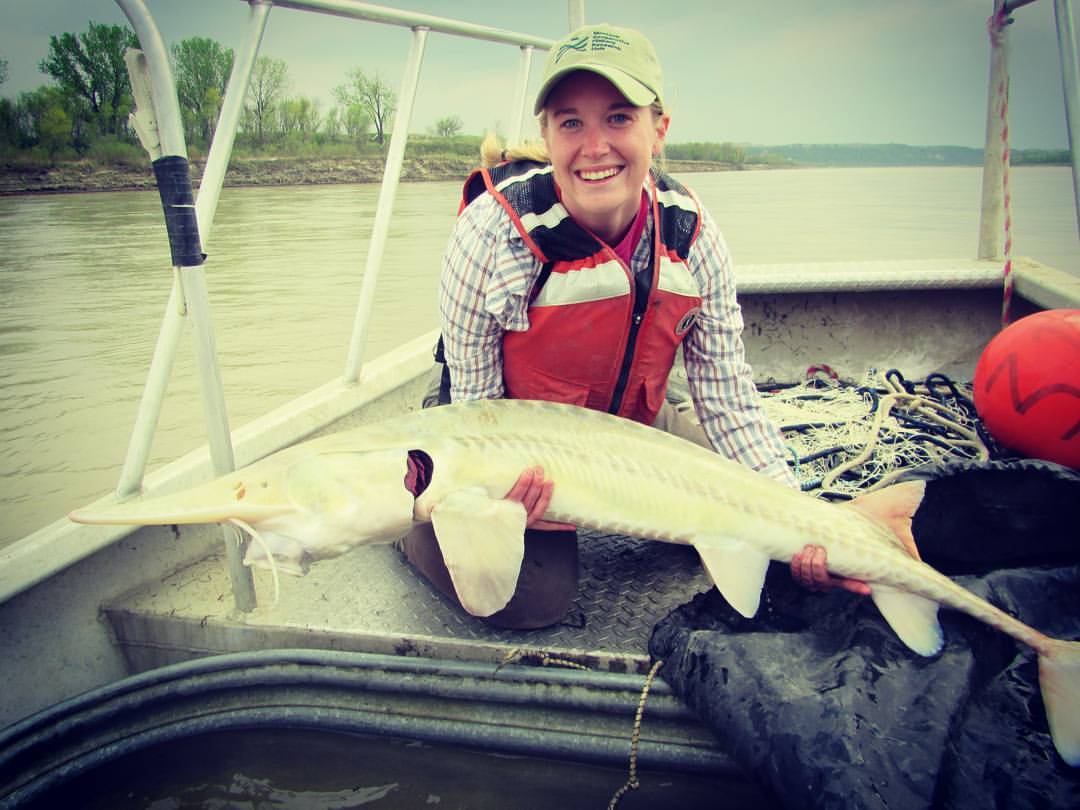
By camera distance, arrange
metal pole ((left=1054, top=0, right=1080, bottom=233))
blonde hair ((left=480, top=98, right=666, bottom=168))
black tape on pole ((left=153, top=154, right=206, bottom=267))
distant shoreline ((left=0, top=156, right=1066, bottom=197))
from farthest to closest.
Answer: distant shoreline ((left=0, top=156, right=1066, bottom=197)), metal pole ((left=1054, top=0, right=1080, bottom=233)), blonde hair ((left=480, top=98, right=666, bottom=168)), black tape on pole ((left=153, top=154, right=206, bottom=267))

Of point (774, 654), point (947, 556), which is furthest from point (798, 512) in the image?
point (947, 556)

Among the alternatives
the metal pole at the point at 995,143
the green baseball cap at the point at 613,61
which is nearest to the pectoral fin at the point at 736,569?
the green baseball cap at the point at 613,61

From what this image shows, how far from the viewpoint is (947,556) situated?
6.31ft

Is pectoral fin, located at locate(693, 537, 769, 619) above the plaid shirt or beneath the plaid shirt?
beneath

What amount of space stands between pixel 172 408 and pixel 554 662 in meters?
4.41

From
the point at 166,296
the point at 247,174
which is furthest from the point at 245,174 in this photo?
the point at 166,296

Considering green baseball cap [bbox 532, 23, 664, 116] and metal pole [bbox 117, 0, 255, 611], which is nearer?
metal pole [bbox 117, 0, 255, 611]

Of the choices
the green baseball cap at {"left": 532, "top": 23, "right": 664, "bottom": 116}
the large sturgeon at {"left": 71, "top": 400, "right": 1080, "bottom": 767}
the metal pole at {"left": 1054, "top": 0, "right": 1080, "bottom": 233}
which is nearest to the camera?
the large sturgeon at {"left": 71, "top": 400, "right": 1080, "bottom": 767}

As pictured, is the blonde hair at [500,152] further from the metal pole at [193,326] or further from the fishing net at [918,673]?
the fishing net at [918,673]

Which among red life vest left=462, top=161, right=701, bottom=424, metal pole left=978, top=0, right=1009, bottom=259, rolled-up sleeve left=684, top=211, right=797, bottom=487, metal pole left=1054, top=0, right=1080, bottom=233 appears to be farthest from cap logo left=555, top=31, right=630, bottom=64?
metal pole left=978, top=0, right=1009, bottom=259

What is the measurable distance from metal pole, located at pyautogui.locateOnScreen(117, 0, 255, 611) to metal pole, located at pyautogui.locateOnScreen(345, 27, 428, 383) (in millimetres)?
845

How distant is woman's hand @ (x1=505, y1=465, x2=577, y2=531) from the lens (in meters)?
1.64

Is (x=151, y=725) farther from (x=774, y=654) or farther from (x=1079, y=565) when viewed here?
(x=1079, y=565)

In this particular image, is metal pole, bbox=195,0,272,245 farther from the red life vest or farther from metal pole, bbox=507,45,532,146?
metal pole, bbox=507,45,532,146
